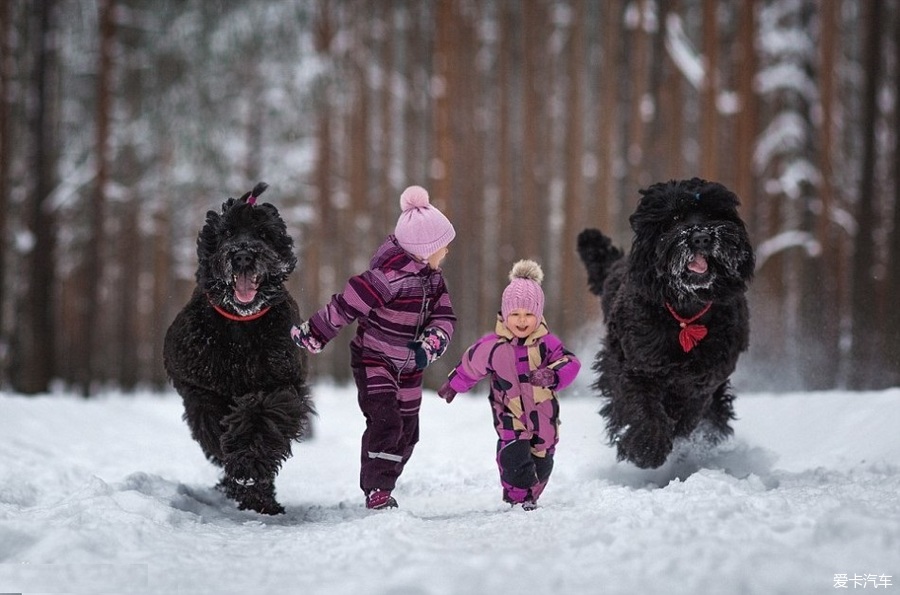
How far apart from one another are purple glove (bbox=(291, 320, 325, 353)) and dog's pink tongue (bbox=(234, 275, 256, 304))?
0.29 metres

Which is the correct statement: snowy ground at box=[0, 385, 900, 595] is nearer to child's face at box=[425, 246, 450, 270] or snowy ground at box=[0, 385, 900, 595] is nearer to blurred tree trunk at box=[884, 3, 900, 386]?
child's face at box=[425, 246, 450, 270]

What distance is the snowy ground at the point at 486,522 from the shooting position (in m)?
2.42

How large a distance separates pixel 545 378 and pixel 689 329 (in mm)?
1025

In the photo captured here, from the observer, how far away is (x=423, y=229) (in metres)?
4.69

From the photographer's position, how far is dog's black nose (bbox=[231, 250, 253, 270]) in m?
4.35

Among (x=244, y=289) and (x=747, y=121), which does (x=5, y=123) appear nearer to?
(x=244, y=289)

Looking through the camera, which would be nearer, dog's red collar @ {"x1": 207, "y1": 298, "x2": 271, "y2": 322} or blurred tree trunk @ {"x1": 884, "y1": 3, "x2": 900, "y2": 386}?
dog's red collar @ {"x1": 207, "y1": 298, "x2": 271, "y2": 322}

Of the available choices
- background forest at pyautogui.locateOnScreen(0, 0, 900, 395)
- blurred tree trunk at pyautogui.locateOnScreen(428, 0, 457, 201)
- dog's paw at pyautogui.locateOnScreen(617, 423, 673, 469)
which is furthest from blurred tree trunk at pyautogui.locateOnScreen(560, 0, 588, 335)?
dog's paw at pyautogui.locateOnScreen(617, 423, 673, 469)

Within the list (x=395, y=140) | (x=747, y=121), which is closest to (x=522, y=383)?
(x=747, y=121)

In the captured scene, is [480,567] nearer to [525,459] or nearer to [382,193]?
[525,459]

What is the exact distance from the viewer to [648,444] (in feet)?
16.2

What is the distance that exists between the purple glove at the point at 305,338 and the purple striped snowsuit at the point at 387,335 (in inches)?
1.4

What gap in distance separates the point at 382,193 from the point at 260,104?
2.07m

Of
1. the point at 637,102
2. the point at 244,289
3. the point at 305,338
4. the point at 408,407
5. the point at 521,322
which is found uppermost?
the point at 637,102
